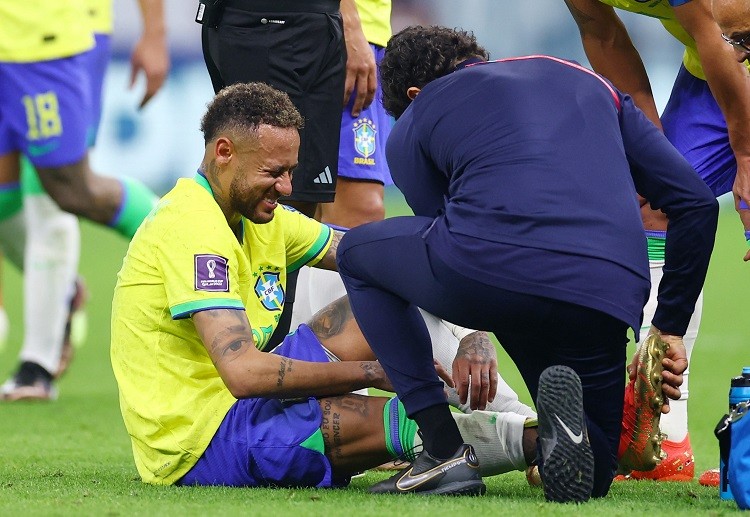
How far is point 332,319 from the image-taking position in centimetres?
388

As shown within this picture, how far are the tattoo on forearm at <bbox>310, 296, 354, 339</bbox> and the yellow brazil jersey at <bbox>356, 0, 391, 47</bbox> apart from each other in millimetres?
1964

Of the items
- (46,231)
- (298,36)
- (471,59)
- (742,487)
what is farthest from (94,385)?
(742,487)

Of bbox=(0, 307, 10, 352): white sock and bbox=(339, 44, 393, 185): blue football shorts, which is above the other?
bbox=(339, 44, 393, 185): blue football shorts

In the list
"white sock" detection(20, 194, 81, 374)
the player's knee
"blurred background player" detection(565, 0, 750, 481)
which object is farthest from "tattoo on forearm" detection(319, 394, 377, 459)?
"white sock" detection(20, 194, 81, 374)

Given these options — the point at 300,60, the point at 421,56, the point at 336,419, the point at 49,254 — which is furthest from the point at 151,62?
the point at 336,419

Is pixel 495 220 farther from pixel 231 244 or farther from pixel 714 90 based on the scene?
pixel 714 90

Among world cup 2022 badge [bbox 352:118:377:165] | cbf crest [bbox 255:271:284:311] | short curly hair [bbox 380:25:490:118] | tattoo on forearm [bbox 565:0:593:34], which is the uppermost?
tattoo on forearm [bbox 565:0:593:34]

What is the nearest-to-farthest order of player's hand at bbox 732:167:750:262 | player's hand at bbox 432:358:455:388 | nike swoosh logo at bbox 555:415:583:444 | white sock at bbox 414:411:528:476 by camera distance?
nike swoosh logo at bbox 555:415:583:444 → white sock at bbox 414:411:528:476 → player's hand at bbox 432:358:455:388 → player's hand at bbox 732:167:750:262

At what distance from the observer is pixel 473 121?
340 cm

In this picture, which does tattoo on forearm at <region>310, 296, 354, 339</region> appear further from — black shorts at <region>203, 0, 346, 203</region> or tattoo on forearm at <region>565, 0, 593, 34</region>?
tattoo on forearm at <region>565, 0, 593, 34</region>

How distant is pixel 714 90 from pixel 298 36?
1.48m

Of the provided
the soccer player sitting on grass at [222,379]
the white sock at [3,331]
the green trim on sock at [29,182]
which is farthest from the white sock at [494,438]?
the white sock at [3,331]

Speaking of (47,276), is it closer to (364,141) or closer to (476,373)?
(364,141)

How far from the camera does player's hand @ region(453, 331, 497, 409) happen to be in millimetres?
3623
